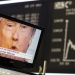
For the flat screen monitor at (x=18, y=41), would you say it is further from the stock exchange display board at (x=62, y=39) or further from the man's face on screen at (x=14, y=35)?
the stock exchange display board at (x=62, y=39)

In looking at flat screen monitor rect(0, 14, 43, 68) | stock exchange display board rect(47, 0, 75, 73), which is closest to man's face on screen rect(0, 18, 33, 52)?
flat screen monitor rect(0, 14, 43, 68)

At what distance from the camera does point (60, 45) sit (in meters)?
1.94

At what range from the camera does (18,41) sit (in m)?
1.33

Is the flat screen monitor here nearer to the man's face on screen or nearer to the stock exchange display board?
the man's face on screen

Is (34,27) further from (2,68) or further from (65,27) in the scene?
(65,27)

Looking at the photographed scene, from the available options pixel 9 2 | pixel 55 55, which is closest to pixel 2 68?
pixel 55 55

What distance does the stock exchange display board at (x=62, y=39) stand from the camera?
186 cm

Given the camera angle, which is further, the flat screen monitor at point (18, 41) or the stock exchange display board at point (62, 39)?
the stock exchange display board at point (62, 39)

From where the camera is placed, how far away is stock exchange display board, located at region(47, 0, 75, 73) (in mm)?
1862

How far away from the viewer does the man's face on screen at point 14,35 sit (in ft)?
4.29

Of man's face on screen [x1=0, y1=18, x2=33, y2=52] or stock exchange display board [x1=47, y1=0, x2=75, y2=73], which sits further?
stock exchange display board [x1=47, y1=0, x2=75, y2=73]

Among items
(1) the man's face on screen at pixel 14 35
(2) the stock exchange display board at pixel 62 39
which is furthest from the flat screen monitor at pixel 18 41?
(2) the stock exchange display board at pixel 62 39

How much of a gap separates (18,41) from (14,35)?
46mm

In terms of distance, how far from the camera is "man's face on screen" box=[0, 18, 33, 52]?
51.5 inches
